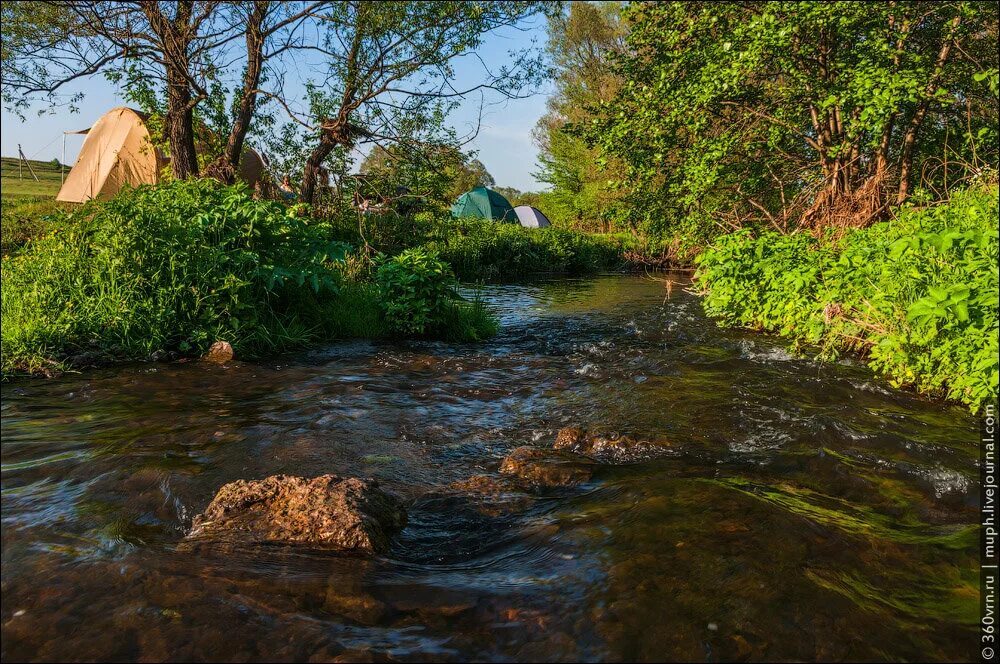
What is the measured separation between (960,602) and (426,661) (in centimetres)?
269

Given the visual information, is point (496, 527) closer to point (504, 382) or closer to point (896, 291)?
point (504, 382)

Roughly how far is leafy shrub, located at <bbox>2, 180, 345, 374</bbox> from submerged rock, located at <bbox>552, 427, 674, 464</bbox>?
4.64 meters

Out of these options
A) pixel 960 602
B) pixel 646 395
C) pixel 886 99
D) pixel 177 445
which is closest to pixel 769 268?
pixel 886 99

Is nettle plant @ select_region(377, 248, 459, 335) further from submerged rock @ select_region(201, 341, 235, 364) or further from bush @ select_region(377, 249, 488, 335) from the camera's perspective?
submerged rock @ select_region(201, 341, 235, 364)

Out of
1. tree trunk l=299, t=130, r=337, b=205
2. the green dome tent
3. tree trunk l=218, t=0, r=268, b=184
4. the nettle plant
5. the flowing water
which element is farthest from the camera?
the green dome tent

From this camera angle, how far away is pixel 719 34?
40.2ft

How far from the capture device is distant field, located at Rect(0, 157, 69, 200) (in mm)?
19797

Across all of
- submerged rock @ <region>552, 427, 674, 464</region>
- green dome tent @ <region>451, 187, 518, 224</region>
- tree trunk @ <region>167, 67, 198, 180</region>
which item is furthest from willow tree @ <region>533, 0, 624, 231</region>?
submerged rock @ <region>552, 427, 674, 464</region>

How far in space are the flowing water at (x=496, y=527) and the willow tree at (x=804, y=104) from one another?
647 centimetres

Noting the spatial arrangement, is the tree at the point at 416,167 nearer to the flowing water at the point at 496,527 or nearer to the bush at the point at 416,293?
the bush at the point at 416,293

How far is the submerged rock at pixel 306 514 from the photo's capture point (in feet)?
11.0

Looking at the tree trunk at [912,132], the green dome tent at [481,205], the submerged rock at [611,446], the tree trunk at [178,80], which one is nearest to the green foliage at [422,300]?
the tree trunk at [178,80]

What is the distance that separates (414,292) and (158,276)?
3625 millimetres

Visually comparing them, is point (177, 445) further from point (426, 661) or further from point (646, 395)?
point (646, 395)
